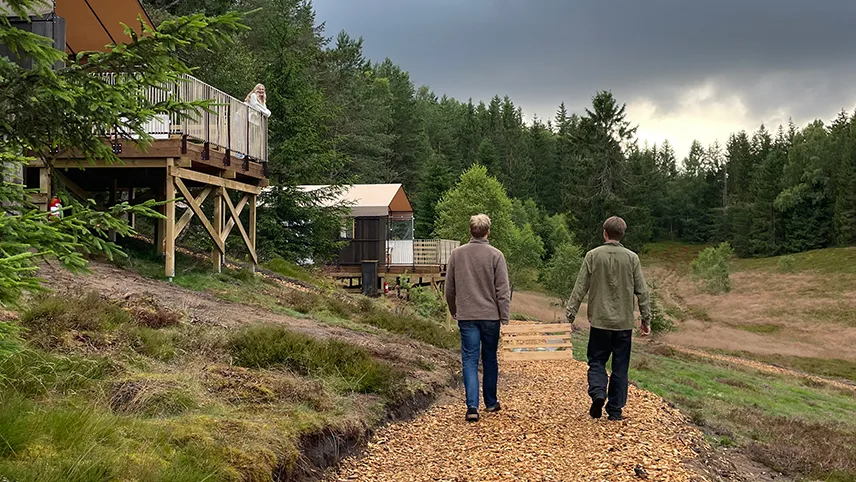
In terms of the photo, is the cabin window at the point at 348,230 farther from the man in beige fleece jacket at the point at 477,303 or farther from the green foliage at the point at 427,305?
the man in beige fleece jacket at the point at 477,303

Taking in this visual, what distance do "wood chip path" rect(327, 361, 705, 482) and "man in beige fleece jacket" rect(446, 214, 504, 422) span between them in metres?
0.51

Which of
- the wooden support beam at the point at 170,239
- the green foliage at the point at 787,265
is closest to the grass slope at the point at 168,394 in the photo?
the wooden support beam at the point at 170,239

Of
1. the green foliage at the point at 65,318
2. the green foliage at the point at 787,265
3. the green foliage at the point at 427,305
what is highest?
the green foliage at the point at 65,318

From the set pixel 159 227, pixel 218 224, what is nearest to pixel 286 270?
pixel 159 227

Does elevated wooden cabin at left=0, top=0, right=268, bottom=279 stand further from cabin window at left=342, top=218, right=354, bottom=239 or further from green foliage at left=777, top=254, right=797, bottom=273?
green foliage at left=777, top=254, right=797, bottom=273

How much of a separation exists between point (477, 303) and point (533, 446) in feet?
4.68

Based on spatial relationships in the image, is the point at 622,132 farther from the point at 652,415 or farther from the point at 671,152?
the point at 671,152

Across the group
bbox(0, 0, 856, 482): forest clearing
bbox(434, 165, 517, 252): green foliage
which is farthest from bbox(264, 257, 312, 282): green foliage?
bbox(434, 165, 517, 252): green foliage

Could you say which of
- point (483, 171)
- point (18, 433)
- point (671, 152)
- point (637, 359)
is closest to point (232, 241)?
point (637, 359)

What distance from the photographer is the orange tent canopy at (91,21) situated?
15.0 m

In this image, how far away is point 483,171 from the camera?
38.6m

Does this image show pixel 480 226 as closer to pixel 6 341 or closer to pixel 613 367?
pixel 613 367

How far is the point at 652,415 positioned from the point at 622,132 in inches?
1939

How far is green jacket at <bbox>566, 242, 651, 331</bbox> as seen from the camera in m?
6.41
